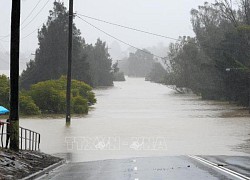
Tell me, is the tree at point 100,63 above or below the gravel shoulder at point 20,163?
above

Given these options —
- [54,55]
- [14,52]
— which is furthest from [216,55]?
[14,52]

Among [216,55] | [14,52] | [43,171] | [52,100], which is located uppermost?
[216,55]

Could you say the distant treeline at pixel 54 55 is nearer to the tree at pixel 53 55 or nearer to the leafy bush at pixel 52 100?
the tree at pixel 53 55

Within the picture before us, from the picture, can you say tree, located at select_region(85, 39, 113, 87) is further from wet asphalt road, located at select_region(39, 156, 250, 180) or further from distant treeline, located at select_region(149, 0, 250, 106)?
wet asphalt road, located at select_region(39, 156, 250, 180)

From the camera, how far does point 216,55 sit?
76250 mm

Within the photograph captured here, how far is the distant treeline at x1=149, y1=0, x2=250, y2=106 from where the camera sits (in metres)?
66.1

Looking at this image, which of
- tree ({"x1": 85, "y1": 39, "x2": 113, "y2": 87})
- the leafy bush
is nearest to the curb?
the leafy bush

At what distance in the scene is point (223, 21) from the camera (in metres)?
90.3

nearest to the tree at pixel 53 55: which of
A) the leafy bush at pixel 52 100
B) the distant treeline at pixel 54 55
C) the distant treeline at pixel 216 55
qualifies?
the distant treeline at pixel 54 55

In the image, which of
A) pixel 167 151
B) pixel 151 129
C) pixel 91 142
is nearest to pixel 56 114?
pixel 151 129

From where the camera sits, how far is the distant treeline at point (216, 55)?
6606cm

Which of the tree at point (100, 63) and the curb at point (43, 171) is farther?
the tree at point (100, 63)

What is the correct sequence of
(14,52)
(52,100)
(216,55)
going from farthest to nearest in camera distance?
(216,55) → (52,100) → (14,52)

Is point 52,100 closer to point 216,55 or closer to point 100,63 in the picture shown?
point 216,55
